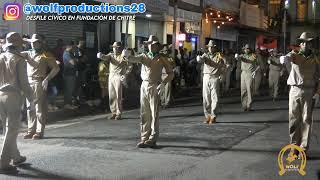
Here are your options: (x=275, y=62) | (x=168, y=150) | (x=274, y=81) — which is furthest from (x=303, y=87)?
(x=274, y=81)

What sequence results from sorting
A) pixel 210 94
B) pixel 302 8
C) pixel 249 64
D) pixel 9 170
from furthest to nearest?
pixel 302 8 < pixel 249 64 < pixel 210 94 < pixel 9 170

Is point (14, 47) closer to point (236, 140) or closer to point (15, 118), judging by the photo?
point (15, 118)

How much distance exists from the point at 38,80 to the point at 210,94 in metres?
4.64

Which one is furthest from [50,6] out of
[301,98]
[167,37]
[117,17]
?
[301,98]

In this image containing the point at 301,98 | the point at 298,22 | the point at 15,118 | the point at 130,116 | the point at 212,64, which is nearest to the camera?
the point at 15,118

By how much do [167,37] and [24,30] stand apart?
10702mm

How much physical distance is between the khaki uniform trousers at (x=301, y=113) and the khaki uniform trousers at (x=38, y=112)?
16.1ft

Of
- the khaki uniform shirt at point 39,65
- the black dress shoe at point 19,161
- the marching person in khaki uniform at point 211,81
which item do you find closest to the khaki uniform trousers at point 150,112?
the khaki uniform shirt at point 39,65

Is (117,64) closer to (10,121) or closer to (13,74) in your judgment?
(13,74)

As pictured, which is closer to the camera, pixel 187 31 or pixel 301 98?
pixel 301 98

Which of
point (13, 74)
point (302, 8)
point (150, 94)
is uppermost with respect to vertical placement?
point (302, 8)

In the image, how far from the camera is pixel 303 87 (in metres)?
9.22

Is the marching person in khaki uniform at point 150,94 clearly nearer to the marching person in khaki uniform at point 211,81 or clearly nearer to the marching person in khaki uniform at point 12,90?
the marching person in khaki uniform at point 12,90

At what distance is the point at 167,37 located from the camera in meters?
26.9
